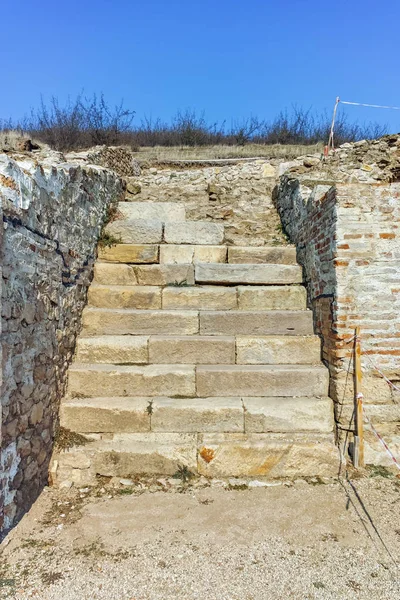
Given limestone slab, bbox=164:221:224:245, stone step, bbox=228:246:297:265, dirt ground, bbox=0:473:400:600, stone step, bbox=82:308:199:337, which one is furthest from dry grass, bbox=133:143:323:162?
dirt ground, bbox=0:473:400:600

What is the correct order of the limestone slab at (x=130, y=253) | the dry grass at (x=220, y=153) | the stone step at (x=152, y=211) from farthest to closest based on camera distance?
the dry grass at (x=220, y=153) → the stone step at (x=152, y=211) → the limestone slab at (x=130, y=253)

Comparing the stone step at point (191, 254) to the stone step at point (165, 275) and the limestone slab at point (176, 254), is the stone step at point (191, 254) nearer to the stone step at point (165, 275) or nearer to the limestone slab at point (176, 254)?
the limestone slab at point (176, 254)

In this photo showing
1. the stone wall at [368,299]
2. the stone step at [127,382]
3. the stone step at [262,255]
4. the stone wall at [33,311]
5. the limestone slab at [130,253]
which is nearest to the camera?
the stone wall at [33,311]

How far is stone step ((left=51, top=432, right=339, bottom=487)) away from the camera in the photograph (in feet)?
10.8

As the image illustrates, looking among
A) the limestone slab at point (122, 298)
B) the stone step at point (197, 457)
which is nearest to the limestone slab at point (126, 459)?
the stone step at point (197, 457)

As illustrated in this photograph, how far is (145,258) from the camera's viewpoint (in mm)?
5195

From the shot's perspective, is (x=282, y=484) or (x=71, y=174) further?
(x=71, y=174)

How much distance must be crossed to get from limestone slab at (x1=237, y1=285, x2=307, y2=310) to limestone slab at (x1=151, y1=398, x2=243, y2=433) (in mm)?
1519

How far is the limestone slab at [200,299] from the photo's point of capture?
4.66m

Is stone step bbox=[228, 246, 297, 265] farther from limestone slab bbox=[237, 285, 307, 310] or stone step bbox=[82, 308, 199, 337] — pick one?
stone step bbox=[82, 308, 199, 337]

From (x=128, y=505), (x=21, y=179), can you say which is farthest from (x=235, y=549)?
(x=21, y=179)

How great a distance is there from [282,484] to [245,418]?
0.63 m

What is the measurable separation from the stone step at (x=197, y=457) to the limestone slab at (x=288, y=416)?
11 cm

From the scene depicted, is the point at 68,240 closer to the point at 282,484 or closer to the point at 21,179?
the point at 21,179
